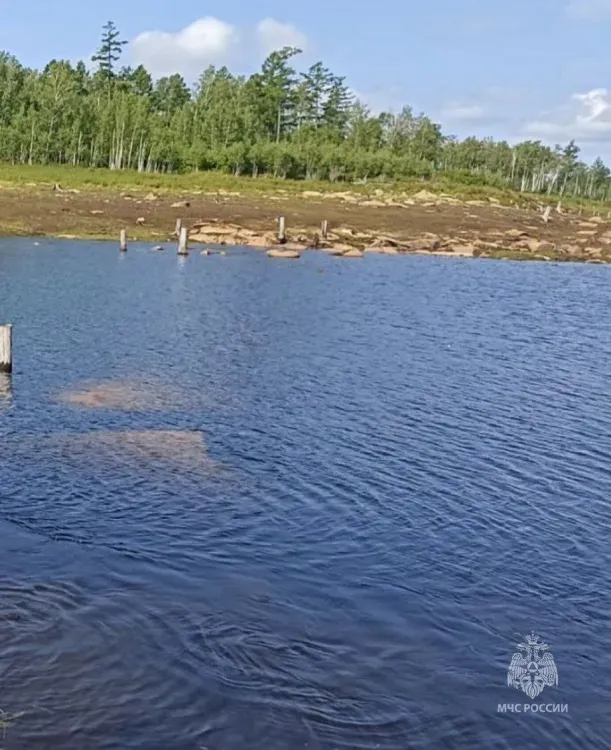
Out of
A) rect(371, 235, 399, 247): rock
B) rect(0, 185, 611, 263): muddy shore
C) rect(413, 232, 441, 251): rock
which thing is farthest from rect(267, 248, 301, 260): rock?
rect(413, 232, 441, 251): rock

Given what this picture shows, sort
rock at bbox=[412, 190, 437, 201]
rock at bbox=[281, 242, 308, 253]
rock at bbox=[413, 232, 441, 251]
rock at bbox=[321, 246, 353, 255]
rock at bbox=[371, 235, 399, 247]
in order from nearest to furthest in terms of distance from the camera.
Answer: rock at bbox=[321, 246, 353, 255], rock at bbox=[281, 242, 308, 253], rock at bbox=[371, 235, 399, 247], rock at bbox=[413, 232, 441, 251], rock at bbox=[412, 190, 437, 201]

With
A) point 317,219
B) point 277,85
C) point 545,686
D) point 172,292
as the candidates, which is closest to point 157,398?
point 545,686

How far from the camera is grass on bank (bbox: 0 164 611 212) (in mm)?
107000

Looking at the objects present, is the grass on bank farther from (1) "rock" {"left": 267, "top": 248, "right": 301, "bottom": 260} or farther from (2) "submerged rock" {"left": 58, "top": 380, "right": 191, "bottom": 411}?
(2) "submerged rock" {"left": 58, "top": 380, "right": 191, "bottom": 411}

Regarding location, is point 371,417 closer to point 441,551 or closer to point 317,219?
point 441,551

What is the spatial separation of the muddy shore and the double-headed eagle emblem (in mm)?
63138

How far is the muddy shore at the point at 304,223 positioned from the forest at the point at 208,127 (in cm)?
2970

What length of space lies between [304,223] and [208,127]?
65.5m

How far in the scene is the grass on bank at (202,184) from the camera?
351 feet

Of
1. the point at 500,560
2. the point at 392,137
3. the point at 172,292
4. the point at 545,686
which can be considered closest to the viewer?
the point at 545,686

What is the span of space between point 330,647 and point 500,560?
4.91 m

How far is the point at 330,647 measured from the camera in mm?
12891

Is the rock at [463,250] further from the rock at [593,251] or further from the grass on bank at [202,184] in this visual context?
the grass on bank at [202,184]

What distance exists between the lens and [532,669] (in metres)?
12.8
